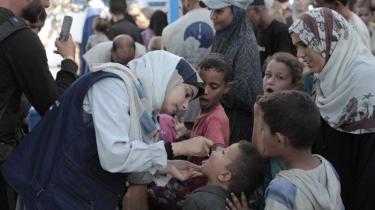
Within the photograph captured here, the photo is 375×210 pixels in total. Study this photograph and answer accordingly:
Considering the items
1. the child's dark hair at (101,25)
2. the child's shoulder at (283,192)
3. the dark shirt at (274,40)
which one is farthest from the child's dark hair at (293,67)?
the child's dark hair at (101,25)

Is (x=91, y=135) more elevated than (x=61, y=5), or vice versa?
(x=91, y=135)

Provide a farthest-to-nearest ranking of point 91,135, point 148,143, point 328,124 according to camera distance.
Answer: point 328,124, point 148,143, point 91,135

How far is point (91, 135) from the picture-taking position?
307cm

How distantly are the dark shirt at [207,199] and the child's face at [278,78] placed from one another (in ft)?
3.47

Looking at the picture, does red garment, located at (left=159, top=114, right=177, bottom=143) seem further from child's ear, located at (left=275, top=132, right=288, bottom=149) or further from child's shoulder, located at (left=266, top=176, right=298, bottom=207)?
child's shoulder, located at (left=266, top=176, right=298, bottom=207)

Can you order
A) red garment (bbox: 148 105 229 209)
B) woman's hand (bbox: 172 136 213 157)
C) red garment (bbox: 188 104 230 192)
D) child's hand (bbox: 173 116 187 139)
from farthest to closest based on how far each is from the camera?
child's hand (bbox: 173 116 187 139)
red garment (bbox: 188 104 230 192)
red garment (bbox: 148 105 229 209)
woman's hand (bbox: 172 136 213 157)

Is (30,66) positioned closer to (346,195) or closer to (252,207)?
(252,207)

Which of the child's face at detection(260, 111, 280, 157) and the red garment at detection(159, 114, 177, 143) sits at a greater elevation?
the child's face at detection(260, 111, 280, 157)

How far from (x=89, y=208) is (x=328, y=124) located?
153 centimetres

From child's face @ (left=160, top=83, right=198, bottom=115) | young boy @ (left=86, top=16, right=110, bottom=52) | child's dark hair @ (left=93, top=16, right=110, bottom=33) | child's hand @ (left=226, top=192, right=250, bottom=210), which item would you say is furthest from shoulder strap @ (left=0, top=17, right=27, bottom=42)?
child's dark hair @ (left=93, top=16, right=110, bottom=33)

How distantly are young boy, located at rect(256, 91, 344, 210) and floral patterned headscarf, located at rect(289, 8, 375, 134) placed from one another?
0.54m

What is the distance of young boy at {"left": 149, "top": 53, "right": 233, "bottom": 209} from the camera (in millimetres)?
3732

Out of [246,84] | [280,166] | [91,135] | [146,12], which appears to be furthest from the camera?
[146,12]

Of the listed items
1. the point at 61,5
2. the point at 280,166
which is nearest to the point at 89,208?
the point at 280,166
